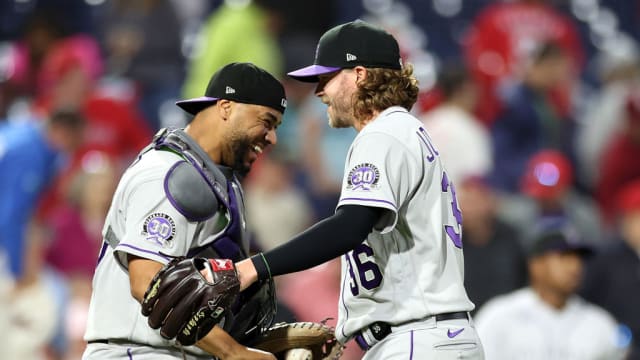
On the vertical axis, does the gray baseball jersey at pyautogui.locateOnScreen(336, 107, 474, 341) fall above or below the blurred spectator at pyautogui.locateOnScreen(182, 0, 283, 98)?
below

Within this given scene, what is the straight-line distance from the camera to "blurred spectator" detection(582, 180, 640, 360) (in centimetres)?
759

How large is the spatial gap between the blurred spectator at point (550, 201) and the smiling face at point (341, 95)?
13.1 ft

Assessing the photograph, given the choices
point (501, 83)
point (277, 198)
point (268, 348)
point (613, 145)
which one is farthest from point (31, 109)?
point (268, 348)

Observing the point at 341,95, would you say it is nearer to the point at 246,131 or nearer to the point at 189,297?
the point at 246,131

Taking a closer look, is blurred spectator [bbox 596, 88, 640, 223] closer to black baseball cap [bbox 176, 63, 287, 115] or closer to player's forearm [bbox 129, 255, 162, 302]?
black baseball cap [bbox 176, 63, 287, 115]

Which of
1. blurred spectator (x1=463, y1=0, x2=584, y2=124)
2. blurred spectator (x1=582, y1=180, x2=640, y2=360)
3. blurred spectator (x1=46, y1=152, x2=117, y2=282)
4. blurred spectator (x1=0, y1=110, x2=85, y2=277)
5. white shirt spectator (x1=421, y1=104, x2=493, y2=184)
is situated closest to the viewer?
blurred spectator (x1=582, y1=180, x2=640, y2=360)

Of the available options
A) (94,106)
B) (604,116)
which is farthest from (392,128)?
(94,106)

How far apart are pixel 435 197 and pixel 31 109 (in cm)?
641

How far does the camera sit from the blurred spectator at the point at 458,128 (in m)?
8.73

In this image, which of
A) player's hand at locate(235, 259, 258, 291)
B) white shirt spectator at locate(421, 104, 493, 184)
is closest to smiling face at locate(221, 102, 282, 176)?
player's hand at locate(235, 259, 258, 291)

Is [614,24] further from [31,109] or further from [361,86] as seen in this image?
[361,86]

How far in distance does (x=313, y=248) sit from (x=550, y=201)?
4.81 metres

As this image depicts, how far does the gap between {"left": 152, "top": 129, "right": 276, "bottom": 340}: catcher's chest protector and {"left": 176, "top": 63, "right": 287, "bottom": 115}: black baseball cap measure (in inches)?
7.4

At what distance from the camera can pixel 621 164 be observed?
9258 mm
